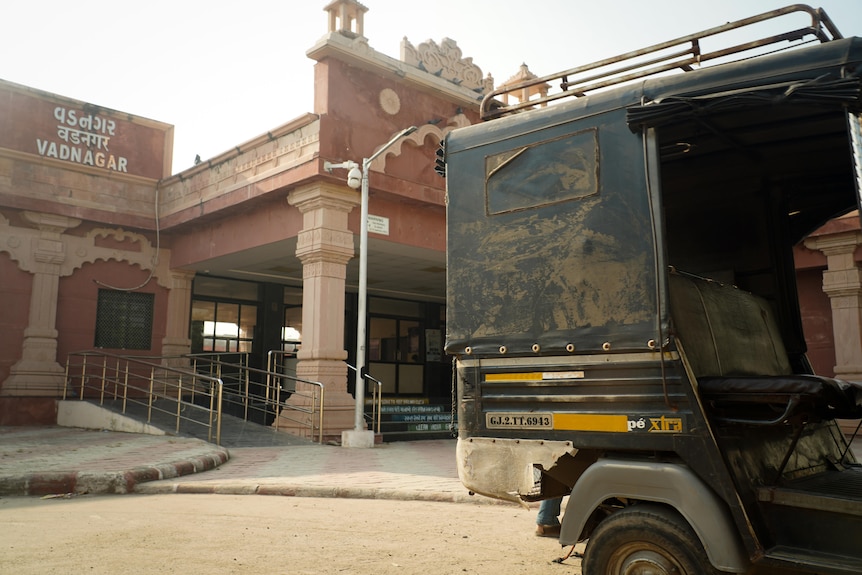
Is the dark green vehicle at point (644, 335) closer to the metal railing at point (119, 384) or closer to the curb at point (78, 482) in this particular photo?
the curb at point (78, 482)

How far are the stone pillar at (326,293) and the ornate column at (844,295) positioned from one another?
33.4 ft

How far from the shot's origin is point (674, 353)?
3266mm

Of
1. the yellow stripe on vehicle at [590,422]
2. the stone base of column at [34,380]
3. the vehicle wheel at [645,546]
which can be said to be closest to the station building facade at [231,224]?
the stone base of column at [34,380]

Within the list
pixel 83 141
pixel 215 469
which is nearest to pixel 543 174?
pixel 215 469

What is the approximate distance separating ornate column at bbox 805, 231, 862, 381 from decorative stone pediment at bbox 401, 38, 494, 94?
811cm

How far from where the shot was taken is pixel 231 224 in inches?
600

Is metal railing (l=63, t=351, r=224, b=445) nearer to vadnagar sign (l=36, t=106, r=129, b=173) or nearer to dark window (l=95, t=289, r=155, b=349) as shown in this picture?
dark window (l=95, t=289, r=155, b=349)

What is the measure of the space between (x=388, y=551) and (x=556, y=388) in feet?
6.78

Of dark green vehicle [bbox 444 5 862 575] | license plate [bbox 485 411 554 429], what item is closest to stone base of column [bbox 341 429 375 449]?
dark green vehicle [bbox 444 5 862 575]

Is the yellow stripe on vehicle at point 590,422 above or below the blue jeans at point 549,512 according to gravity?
above

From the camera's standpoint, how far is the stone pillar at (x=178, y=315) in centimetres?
1680

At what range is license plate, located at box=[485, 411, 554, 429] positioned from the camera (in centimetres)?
362

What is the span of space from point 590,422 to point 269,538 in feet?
9.83

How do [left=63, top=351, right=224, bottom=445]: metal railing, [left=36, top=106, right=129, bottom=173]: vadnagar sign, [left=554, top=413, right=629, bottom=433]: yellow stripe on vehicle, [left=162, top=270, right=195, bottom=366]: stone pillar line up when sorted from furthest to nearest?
[left=162, top=270, right=195, bottom=366]: stone pillar, [left=36, top=106, right=129, bottom=173]: vadnagar sign, [left=63, top=351, right=224, bottom=445]: metal railing, [left=554, top=413, right=629, bottom=433]: yellow stripe on vehicle
